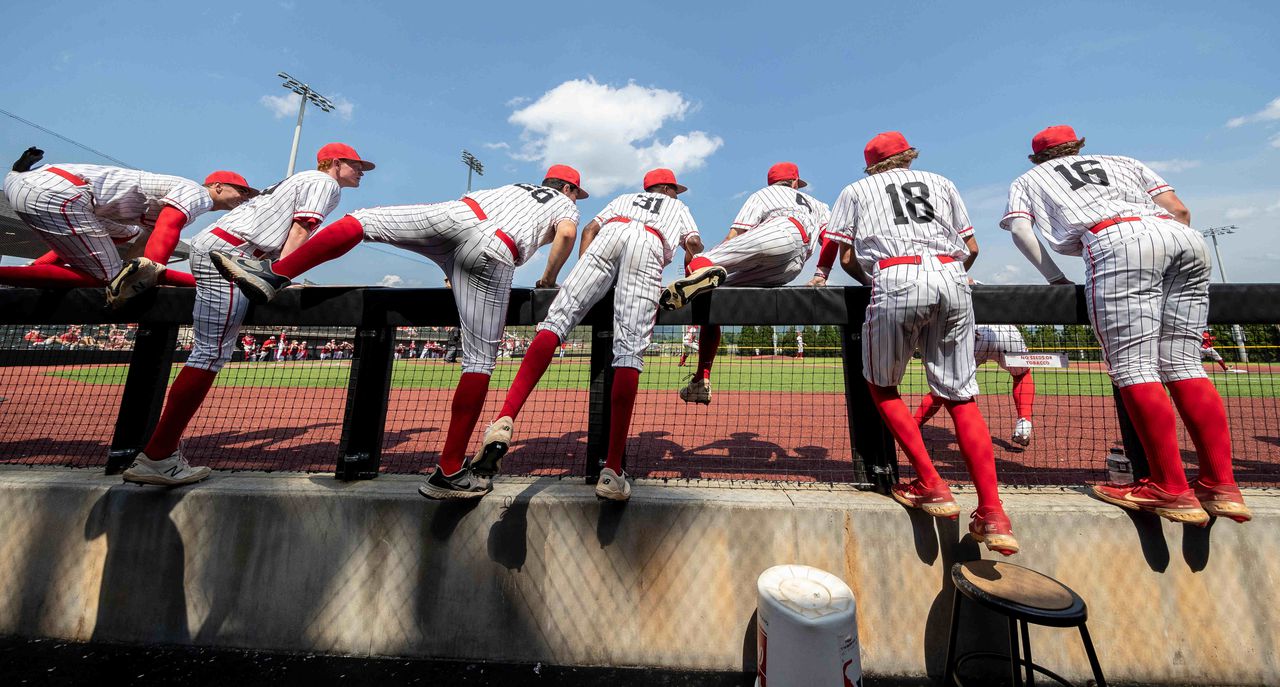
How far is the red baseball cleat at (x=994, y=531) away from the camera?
1676mm

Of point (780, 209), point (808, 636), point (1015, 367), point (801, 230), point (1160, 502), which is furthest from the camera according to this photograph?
point (1015, 367)

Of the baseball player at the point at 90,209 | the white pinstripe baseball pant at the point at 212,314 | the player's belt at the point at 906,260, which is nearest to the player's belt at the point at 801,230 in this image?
the player's belt at the point at 906,260

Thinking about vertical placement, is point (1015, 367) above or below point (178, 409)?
above

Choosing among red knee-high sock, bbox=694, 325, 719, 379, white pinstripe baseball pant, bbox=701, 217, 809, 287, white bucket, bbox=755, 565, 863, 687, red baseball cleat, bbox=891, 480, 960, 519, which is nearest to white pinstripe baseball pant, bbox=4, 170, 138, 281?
white pinstripe baseball pant, bbox=701, 217, 809, 287

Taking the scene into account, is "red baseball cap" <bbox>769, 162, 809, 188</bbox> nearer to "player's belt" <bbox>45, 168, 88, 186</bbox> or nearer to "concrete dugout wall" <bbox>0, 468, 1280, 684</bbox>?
"concrete dugout wall" <bbox>0, 468, 1280, 684</bbox>

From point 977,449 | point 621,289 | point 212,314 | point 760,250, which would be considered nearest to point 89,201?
point 212,314

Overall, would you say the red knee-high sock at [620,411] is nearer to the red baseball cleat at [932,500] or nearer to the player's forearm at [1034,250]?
the red baseball cleat at [932,500]

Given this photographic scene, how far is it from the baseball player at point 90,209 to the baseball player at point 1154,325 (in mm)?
4242

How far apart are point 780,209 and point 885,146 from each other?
895mm

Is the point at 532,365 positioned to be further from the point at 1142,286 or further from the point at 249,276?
the point at 1142,286

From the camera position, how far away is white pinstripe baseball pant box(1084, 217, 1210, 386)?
1.97 metres

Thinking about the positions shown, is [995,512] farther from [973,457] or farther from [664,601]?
[664,601]

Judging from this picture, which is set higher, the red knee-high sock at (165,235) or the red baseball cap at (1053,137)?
the red baseball cap at (1053,137)

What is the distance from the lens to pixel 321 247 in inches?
83.5
